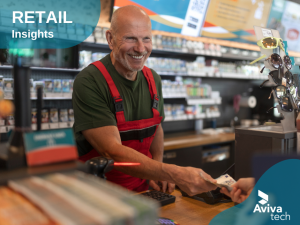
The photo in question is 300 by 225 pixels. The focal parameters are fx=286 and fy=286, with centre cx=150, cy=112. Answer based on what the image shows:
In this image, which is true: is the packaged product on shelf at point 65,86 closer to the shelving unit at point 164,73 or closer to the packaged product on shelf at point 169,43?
the shelving unit at point 164,73

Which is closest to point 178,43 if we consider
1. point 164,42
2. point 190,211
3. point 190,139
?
point 164,42

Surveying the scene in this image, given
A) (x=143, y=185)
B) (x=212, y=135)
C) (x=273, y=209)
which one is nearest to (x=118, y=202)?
(x=273, y=209)

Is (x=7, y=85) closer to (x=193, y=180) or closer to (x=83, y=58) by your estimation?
(x=83, y=58)

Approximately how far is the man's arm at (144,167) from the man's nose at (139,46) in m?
0.55

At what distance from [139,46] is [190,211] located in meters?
1.04

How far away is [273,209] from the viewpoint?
87cm

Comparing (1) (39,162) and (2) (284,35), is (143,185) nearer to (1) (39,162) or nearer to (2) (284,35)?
(1) (39,162)

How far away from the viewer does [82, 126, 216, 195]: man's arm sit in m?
1.22

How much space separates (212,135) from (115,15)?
3003 millimetres

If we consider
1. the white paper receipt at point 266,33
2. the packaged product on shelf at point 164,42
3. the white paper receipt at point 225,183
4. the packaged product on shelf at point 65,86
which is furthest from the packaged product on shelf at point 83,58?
the white paper receipt at point 225,183

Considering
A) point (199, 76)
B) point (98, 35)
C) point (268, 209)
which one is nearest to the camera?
point (268, 209)

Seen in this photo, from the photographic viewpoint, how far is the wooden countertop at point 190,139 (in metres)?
3.68

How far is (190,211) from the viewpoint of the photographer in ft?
4.38

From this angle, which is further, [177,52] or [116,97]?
[177,52]
